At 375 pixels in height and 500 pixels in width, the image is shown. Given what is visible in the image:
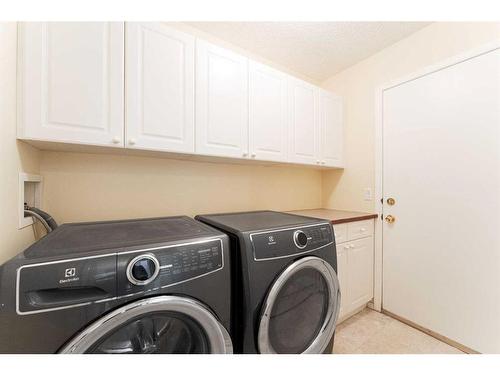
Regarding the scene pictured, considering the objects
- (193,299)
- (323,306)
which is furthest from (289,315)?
(193,299)

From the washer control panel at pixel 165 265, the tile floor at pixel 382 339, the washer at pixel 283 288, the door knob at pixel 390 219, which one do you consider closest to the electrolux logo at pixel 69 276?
the washer control panel at pixel 165 265

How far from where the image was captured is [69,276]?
22.6 inches

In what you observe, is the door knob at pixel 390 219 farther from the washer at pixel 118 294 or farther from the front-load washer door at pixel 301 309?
the washer at pixel 118 294

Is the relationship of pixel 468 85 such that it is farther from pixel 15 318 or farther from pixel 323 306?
pixel 15 318

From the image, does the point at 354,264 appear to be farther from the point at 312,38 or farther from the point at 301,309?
the point at 312,38

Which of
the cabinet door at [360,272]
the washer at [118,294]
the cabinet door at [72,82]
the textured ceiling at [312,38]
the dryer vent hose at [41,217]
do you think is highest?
the textured ceiling at [312,38]

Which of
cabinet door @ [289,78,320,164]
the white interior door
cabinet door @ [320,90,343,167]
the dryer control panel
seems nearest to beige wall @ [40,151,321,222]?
cabinet door @ [289,78,320,164]

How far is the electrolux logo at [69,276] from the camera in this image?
1.87 feet

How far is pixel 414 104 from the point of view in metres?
1.65

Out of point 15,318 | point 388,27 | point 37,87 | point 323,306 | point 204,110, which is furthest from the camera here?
point 388,27

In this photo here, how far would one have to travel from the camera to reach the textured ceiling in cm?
157

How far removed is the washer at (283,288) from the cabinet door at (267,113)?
0.69 meters

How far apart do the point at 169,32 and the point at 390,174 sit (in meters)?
1.97

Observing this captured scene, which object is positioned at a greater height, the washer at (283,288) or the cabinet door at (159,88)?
the cabinet door at (159,88)
